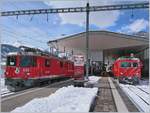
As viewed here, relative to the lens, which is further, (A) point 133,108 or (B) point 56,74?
(B) point 56,74

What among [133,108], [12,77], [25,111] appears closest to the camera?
[25,111]

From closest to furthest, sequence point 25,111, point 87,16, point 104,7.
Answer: point 25,111 → point 87,16 → point 104,7

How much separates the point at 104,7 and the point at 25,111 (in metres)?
20.6

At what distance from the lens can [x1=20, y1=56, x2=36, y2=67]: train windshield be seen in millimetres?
22484

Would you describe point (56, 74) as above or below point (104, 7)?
below

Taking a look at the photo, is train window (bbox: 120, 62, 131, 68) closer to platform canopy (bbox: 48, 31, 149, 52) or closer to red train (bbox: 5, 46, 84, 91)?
red train (bbox: 5, 46, 84, 91)

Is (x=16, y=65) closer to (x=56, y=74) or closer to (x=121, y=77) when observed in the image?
(x=56, y=74)

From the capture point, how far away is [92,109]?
11758mm

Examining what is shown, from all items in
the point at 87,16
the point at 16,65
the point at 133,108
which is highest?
the point at 87,16

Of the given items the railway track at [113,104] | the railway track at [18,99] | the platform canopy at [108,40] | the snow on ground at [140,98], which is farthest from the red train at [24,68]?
the platform canopy at [108,40]

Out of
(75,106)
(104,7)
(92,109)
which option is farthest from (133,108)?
(104,7)

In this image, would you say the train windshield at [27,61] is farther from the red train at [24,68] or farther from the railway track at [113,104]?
the railway track at [113,104]

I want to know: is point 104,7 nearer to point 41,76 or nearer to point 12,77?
point 41,76

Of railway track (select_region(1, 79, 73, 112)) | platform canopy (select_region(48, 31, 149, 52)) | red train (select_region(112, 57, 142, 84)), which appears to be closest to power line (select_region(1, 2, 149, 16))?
red train (select_region(112, 57, 142, 84))
